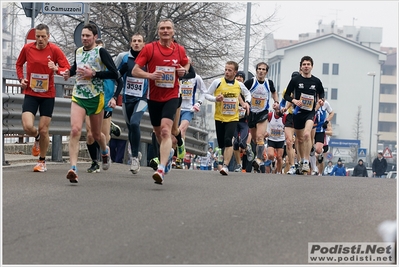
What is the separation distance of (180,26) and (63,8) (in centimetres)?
1444

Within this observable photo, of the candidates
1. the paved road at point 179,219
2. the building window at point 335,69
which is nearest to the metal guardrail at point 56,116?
the paved road at point 179,219

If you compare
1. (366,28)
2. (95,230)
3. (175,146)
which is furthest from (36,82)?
(366,28)

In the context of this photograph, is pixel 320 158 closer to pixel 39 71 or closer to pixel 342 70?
pixel 39 71

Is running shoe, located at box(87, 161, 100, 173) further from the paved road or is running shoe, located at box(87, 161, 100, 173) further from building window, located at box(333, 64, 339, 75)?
building window, located at box(333, 64, 339, 75)

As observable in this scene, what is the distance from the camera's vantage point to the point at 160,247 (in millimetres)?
7043

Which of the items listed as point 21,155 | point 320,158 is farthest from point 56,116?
point 320,158

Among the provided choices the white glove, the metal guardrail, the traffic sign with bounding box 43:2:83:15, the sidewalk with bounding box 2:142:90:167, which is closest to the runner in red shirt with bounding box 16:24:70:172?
the sidewalk with bounding box 2:142:90:167

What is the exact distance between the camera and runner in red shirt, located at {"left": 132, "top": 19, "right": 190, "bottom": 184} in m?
11.4

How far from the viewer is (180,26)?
102 feet

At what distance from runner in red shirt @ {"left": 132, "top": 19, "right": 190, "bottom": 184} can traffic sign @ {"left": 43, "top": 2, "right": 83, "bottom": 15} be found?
5.27 m

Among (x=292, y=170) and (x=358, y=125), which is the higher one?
(x=292, y=170)

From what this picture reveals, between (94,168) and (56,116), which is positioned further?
(56,116)

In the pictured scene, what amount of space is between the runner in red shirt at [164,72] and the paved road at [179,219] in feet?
2.13

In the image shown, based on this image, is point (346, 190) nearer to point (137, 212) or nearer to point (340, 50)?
point (137, 212)
